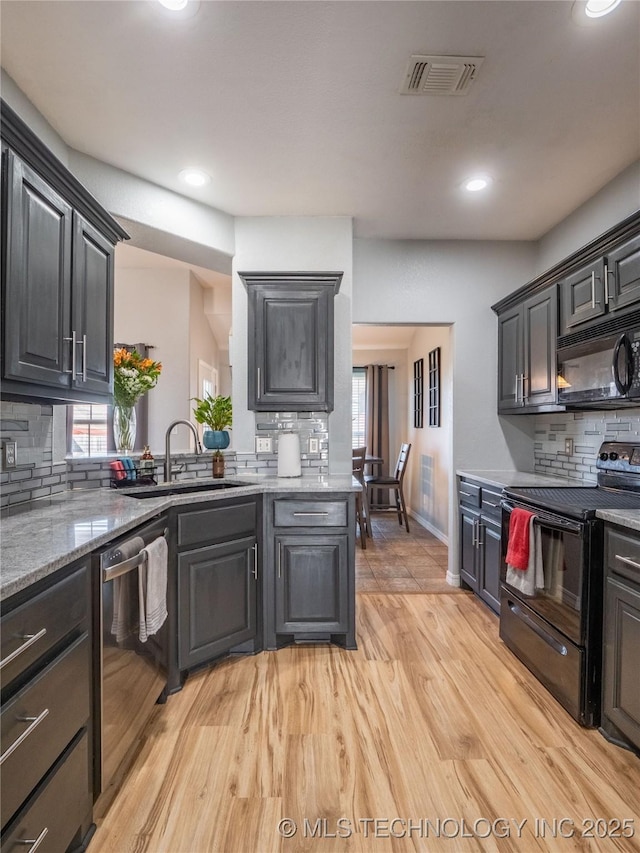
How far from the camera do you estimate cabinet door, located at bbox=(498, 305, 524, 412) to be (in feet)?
10.9

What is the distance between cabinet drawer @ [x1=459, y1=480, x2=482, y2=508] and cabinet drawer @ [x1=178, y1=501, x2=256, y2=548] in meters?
1.67

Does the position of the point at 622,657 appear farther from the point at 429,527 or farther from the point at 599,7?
the point at 429,527

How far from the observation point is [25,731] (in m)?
1.04

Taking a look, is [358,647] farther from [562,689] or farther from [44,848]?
[44,848]

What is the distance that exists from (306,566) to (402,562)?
2023 millimetres

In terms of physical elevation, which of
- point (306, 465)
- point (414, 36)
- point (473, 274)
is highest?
point (414, 36)

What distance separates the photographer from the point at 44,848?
1.14m

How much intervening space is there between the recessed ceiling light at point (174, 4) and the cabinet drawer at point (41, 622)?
1958mm

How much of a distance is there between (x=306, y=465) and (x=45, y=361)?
6.25 feet

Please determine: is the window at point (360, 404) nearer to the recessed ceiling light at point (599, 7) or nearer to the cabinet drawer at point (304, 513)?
the cabinet drawer at point (304, 513)

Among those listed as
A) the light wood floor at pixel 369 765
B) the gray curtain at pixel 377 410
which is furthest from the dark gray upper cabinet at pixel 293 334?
the gray curtain at pixel 377 410

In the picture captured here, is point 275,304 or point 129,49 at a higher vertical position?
point 129,49

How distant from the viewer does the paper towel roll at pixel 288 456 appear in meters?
3.00

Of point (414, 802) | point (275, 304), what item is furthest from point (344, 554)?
point (275, 304)
